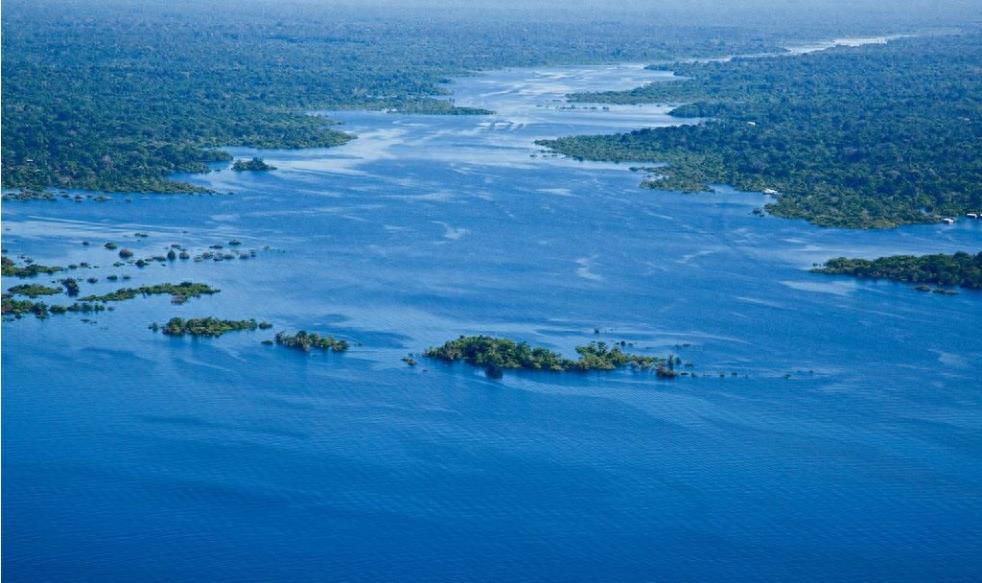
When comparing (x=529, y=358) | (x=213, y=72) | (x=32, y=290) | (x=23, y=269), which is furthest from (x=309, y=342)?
(x=213, y=72)

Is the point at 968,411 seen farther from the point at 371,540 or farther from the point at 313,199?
the point at 313,199

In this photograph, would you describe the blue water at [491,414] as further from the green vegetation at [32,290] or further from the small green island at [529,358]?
the green vegetation at [32,290]

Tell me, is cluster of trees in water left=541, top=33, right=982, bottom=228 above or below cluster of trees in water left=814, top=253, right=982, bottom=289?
above

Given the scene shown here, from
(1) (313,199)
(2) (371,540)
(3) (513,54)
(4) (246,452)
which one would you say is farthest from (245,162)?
(3) (513,54)

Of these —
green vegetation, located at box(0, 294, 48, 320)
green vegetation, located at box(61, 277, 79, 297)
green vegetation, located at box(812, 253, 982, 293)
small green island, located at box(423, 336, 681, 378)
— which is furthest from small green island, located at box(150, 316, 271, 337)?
green vegetation, located at box(812, 253, 982, 293)

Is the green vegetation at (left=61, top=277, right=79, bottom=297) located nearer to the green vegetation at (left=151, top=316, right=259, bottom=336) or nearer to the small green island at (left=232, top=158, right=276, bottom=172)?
the green vegetation at (left=151, top=316, right=259, bottom=336)

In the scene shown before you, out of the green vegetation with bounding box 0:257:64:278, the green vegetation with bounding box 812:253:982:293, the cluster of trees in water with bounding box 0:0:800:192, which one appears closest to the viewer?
the green vegetation with bounding box 0:257:64:278

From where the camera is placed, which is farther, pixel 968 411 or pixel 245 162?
pixel 245 162
